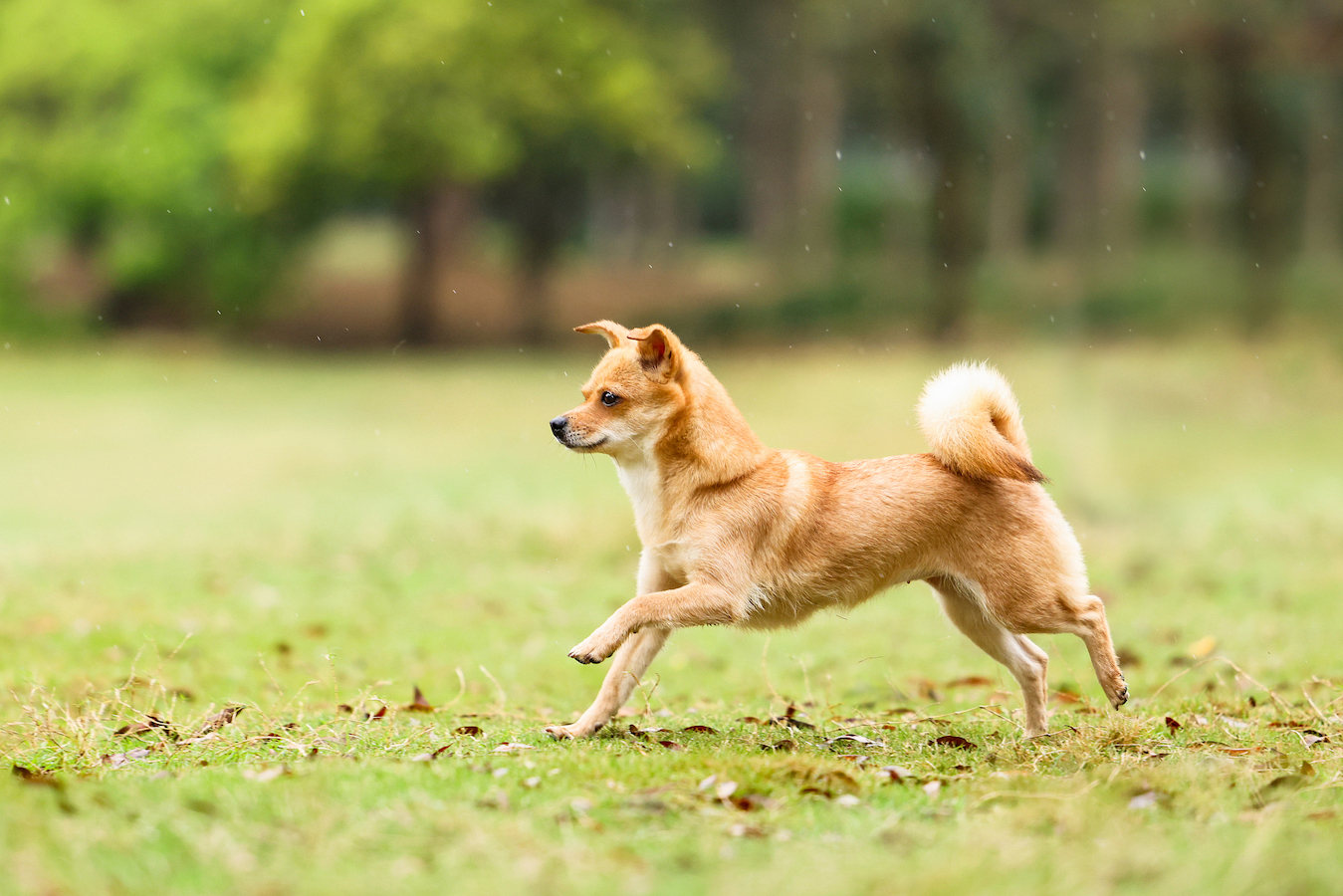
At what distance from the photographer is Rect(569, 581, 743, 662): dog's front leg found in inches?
206

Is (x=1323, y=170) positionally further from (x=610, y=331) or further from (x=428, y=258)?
(x=610, y=331)

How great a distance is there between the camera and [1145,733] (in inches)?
227

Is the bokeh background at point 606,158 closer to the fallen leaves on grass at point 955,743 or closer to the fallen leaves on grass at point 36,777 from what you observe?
the fallen leaves on grass at point 955,743

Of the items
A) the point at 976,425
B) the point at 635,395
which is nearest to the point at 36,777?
the point at 635,395

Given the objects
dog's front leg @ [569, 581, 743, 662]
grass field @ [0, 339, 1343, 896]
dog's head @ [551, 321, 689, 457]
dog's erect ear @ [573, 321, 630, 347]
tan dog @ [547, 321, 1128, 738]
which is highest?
dog's erect ear @ [573, 321, 630, 347]

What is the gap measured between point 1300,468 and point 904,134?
15.4 meters

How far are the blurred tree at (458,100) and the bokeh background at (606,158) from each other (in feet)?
0.21

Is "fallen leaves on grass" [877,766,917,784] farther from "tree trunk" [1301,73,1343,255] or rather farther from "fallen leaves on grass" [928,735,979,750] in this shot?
"tree trunk" [1301,73,1343,255]

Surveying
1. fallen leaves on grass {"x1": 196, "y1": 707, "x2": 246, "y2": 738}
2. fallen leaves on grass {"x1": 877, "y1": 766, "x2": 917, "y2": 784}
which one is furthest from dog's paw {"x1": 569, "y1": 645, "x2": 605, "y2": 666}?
fallen leaves on grass {"x1": 196, "y1": 707, "x2": 246, "y2": 738}

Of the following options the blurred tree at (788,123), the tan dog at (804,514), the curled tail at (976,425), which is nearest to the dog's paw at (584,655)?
the tan dog at (804,514)

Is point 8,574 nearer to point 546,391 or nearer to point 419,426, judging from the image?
point 419,426

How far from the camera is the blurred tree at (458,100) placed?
28.1m

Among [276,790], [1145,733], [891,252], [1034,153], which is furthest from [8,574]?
[1034,153]

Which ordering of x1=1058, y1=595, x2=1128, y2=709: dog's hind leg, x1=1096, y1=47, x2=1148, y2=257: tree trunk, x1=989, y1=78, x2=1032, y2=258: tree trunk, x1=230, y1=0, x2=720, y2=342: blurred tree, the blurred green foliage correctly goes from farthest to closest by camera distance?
x1=1096, y1=47, x2=1148, y2=257: tree trunk
x1=989, y1=78, x2=1032, y2=258: tree trunk
the blurred green foliage
x1=230, y1=0, x2=720, y2=342: blurred tree
x1=1058, y1=595, x2=1128, y2=709: dog's hind leg
